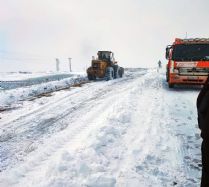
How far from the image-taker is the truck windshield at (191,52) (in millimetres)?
14516

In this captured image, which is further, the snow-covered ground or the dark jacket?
the snow-covered ground

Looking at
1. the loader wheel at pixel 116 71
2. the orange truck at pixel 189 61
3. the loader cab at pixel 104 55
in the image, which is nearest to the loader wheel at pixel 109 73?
the loader wheel at pixel 116 71

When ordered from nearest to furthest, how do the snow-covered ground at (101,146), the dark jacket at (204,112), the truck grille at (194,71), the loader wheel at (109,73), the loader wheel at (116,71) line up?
the dark jacket at (204,112), the snow-covered ground at (101,146), the truck grille at (194,71), the loader wheel at (109,73), the loader wheel at (116,71)

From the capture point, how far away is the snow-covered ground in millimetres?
4508

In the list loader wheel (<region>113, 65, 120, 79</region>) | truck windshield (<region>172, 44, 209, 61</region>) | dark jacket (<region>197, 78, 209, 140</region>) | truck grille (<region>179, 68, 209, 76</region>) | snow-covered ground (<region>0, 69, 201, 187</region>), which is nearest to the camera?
dark jacket (<region>197, 78, 209, 140</region>)

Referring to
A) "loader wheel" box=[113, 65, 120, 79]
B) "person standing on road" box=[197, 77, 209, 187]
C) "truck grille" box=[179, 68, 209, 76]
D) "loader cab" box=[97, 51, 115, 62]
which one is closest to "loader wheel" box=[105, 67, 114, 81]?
"loader wheel" box=[113, 65, 120, 79]

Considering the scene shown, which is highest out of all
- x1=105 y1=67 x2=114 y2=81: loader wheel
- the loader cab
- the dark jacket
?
the loader cab

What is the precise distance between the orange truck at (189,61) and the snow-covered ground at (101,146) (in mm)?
4600

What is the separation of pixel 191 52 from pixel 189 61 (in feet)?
1.52

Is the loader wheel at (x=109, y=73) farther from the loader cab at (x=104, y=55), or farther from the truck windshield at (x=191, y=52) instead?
the truck windshield at (x=191, y=52)

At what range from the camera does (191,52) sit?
48.0 ft

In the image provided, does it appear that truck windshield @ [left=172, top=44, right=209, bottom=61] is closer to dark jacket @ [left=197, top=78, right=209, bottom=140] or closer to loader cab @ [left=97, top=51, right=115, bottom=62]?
loader cab @ [left=97, top=51, right=115, bottom=62]

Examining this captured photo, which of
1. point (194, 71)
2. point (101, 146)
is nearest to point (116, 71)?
point (194, 71)

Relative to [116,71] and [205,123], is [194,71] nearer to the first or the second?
[116,71]
